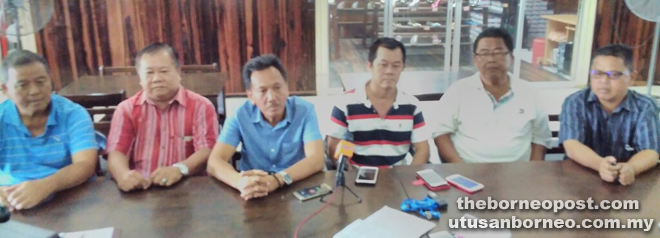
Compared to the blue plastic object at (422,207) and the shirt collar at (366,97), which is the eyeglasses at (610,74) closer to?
the shirt collar at (366,97)

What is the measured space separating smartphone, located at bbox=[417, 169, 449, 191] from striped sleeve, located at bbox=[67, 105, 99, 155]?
46.8 inches

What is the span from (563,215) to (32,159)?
182cm

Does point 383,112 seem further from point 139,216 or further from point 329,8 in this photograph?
point 329,8

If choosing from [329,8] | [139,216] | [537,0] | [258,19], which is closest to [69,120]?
[139,216]

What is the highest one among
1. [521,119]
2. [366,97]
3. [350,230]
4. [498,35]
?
[498,35]

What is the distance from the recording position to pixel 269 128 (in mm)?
1974

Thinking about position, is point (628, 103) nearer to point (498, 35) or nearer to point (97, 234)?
point (498, 35)

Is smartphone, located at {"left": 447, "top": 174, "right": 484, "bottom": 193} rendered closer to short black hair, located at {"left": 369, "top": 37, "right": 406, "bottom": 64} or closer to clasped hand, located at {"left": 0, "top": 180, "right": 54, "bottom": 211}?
short black hair, located at {"left": 369, "top": 37, "right": 406, "bottom": 64}

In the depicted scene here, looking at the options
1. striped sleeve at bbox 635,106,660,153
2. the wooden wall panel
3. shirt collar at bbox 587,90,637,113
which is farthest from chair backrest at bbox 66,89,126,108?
the wooden wall panel

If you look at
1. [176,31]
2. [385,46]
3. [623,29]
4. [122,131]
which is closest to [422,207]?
[385,46]

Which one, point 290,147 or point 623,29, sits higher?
point 623,29

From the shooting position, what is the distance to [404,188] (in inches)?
62.6

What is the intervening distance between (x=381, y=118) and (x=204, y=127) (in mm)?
745

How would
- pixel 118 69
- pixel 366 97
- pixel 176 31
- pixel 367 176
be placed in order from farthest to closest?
pixel 176 31 → pixel 118 69 → pixel 366 97 → pixel 367 176
